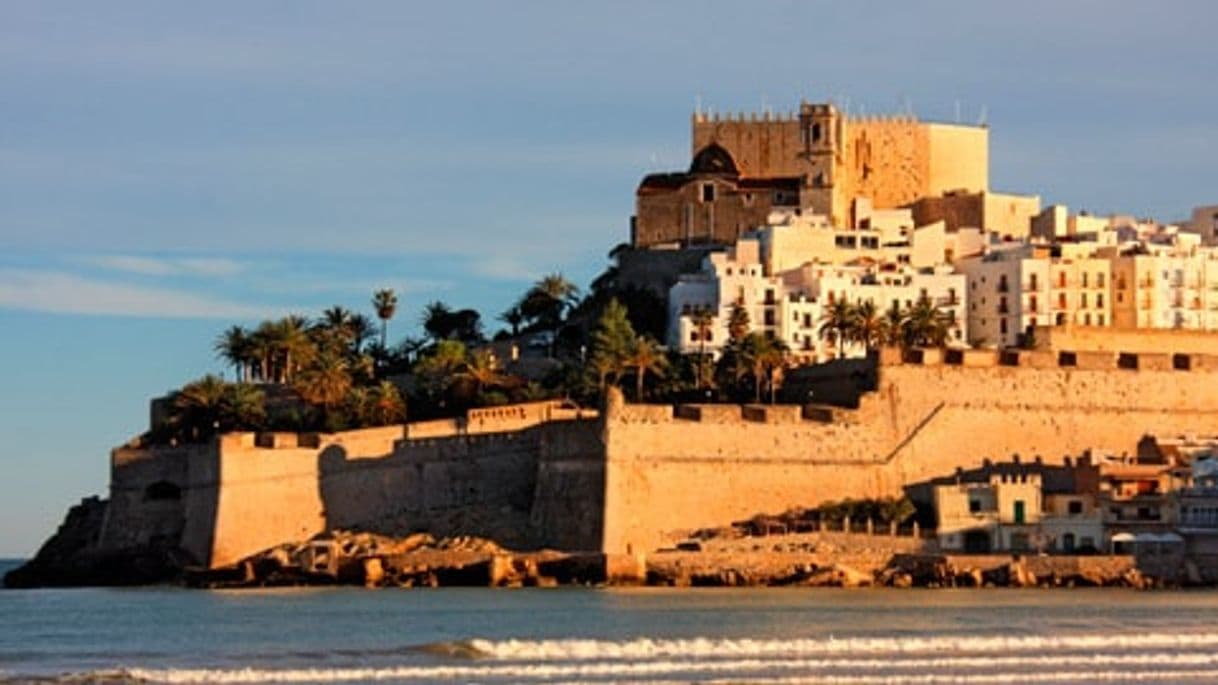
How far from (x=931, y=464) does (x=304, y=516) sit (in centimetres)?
1311

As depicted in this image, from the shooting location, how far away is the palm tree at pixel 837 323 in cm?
7088

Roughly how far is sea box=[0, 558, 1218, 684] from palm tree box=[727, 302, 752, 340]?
12715mm

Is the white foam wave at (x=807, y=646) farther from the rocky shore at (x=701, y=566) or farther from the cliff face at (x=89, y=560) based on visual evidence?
the cliff face at (x=89, y=560)

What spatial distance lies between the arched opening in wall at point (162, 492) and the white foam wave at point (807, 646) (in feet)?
88.6

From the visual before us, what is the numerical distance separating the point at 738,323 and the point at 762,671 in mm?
34077

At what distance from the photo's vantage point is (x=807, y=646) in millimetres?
40312

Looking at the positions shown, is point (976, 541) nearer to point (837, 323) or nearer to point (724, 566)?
point (724, 566)

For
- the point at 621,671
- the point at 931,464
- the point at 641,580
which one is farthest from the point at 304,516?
the point at 621,671

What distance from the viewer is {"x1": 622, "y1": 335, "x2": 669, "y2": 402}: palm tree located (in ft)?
221

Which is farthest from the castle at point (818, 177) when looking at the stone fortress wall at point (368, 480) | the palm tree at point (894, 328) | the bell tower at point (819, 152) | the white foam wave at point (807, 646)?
the white foam wave at point (807, 646)

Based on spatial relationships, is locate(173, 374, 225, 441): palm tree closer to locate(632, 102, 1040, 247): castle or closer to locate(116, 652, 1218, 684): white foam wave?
locate(632, 102, 1040, 247): castle

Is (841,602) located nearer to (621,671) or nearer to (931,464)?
(931,464)

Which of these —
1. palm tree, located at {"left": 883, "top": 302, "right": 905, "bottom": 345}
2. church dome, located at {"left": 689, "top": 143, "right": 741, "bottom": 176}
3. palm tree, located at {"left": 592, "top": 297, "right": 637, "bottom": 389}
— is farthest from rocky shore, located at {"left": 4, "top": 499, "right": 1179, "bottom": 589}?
church dome, located at {"left": 689, "top": 143, "right": 741, "bottom": 176}

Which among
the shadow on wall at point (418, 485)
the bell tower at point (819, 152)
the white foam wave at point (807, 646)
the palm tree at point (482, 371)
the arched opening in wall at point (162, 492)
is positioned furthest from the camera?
the bell tower at point (819, 152)
